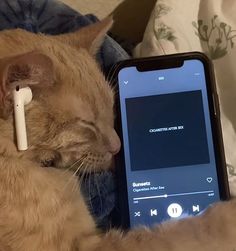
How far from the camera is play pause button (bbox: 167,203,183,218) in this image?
0.99 metres

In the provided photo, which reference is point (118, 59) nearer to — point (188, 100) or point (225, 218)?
point (188, 100)

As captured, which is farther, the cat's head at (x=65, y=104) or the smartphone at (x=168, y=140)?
the smartphone at (x=168, y=140)

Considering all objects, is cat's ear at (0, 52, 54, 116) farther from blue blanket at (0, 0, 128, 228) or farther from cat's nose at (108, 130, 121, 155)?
blue blanket at (0, 0, 128, 228)

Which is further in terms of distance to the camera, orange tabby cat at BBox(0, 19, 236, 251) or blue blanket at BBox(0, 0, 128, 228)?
blue blanket at BBox(0, 0, 128, 228)

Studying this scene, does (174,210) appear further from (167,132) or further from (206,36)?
(206,36)

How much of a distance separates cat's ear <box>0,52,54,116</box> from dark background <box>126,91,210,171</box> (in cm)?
27

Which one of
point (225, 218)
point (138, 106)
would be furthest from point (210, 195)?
point (138, 106)

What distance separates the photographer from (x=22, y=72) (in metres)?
0.74

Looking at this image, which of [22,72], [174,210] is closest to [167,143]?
[174,210]

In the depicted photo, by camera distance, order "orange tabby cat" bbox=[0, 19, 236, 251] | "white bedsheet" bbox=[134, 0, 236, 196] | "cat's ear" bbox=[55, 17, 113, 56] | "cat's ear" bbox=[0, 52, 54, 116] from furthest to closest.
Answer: "white bedsheet" bbox=[134, 0, 236, 196] → "cat's ear" bbox=[55, 17, 113, 56] → "orange tabby cat" bbox=[0, 19, 236, 251] → "cat's ear" bbox=[0, 52, 54, 116]

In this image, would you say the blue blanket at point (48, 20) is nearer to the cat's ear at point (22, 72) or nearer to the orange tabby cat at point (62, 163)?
the orange tabby cat at point (62, 163)

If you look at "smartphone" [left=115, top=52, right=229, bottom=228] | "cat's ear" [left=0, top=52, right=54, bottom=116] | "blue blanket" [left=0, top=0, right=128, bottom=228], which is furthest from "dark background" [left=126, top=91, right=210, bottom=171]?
"cat's ear" [left=0, top=52, right=54, bottom=116]

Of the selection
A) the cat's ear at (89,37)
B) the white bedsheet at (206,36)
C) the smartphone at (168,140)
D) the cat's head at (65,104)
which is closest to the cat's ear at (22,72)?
the cat's head at (65,104)

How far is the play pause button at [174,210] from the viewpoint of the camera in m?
0.99
